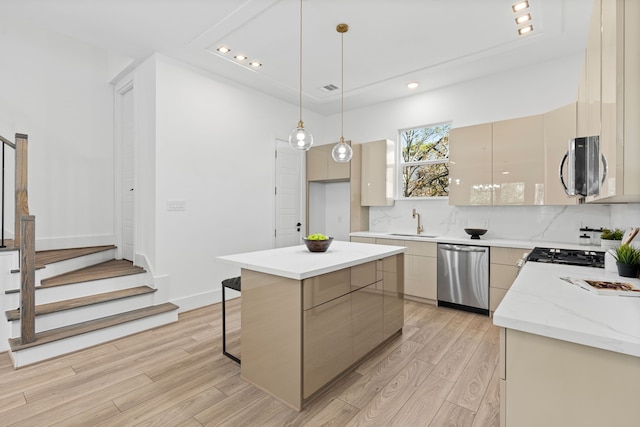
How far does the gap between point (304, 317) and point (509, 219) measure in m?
3.31

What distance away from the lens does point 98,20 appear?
9.79 ft

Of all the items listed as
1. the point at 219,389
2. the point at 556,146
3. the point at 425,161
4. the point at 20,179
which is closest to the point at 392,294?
the point at 219,389

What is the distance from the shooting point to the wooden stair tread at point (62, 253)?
347cm

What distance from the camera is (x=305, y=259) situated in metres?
2.33

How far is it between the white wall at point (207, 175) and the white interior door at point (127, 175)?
87cm

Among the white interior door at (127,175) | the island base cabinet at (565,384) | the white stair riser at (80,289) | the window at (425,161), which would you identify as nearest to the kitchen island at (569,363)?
the island base cabinet at (565,384)

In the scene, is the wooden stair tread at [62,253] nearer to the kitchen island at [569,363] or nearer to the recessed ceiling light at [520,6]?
the kitchen island at [569,363]

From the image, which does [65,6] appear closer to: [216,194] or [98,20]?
[98,20]

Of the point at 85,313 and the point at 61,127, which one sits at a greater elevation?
the point at 61,127

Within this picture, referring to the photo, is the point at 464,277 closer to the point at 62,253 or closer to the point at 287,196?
the point at 287,196

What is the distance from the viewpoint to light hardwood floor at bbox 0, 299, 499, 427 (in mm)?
1921

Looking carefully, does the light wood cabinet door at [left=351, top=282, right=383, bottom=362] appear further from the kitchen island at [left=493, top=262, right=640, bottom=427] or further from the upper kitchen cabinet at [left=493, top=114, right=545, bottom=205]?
the upper kitchen cabinet at [left=493, top=114, right=545, bottom=205]

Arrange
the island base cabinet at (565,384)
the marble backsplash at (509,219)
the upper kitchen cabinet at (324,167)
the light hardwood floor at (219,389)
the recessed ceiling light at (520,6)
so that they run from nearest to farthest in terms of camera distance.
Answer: the island base cabinet at (565,384) < the light hardwood floor at (219,389) < the recessed ceiling light at (520,6) < the marble backsplash at (509,219) < the upper kitchen cabinet at (324,167)

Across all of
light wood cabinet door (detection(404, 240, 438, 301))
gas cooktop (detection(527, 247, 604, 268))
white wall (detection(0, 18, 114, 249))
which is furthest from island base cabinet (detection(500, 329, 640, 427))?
white wall (detection(0, 18, 114, 249))
